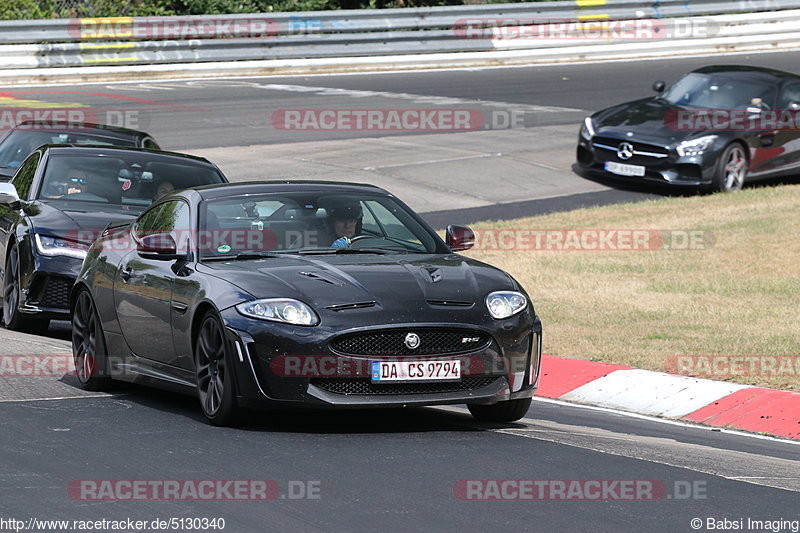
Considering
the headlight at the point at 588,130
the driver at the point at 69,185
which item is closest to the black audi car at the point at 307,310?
the driver at the point at 69,185

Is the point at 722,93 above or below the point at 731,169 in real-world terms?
above

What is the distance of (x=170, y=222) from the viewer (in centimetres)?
940

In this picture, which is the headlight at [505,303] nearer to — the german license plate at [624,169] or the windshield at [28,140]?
the windshield at [28,140]

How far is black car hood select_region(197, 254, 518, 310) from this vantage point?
789cm

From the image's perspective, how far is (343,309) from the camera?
778cm

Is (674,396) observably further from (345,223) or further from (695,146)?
(695,146)

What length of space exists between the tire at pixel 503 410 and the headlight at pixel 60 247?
448 centimetres

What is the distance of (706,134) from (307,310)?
13999 millimetres

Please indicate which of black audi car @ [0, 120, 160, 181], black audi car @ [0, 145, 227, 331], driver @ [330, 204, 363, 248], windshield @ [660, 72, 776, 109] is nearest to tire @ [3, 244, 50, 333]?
black audi car @ [0, 145, 227, 331]

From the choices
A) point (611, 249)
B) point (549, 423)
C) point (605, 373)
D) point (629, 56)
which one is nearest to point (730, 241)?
point (611, 249)

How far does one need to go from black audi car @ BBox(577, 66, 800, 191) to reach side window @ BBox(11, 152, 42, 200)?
9.98 metres

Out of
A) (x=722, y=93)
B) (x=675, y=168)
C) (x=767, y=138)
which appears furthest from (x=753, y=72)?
(x=675, y=168)

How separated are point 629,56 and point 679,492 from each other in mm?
29572

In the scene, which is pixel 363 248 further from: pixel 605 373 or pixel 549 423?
pixel 605 373
